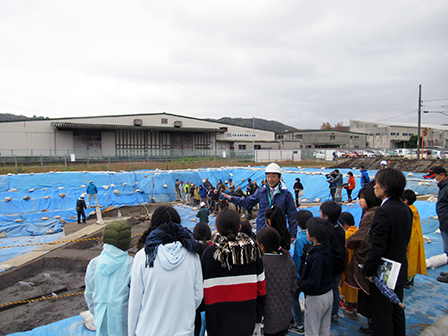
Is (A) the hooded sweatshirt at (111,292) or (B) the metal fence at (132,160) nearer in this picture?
(A) the hooded sweatshirt at (111,292)

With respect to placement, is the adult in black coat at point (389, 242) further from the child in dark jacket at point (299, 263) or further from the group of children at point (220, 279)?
the child in dark jacket at point (299, 263)

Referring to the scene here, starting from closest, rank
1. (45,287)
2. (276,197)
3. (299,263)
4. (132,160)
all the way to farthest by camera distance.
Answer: (299,263) → (276,197) → (45,287) → (132,160)

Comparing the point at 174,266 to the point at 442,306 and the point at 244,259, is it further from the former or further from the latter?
the point at 442,306

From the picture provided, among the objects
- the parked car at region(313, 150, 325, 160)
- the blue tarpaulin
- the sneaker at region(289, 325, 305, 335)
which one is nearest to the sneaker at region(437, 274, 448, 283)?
the blue tarpaulin

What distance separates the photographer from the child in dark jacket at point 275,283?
7.41 ft

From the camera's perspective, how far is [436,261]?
4375mm

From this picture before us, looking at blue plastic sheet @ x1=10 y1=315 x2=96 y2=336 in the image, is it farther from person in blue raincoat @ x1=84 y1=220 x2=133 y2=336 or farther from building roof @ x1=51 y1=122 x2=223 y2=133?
building roof @ x1=51 y1=122 x2=223 y2=133

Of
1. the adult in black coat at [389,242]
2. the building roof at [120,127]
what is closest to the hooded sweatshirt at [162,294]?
the adult in black coat at [389,242]

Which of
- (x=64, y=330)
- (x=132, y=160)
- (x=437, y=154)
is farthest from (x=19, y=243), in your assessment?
(x=437, y=154)

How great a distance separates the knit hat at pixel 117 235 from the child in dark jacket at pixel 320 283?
1.69m

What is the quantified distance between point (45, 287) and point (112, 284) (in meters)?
5.64

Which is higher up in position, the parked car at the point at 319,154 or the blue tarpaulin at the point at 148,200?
the parked car at the point at 319,154

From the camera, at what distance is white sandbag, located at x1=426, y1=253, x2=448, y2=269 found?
4316mm

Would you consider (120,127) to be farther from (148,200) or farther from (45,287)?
(45,287)
